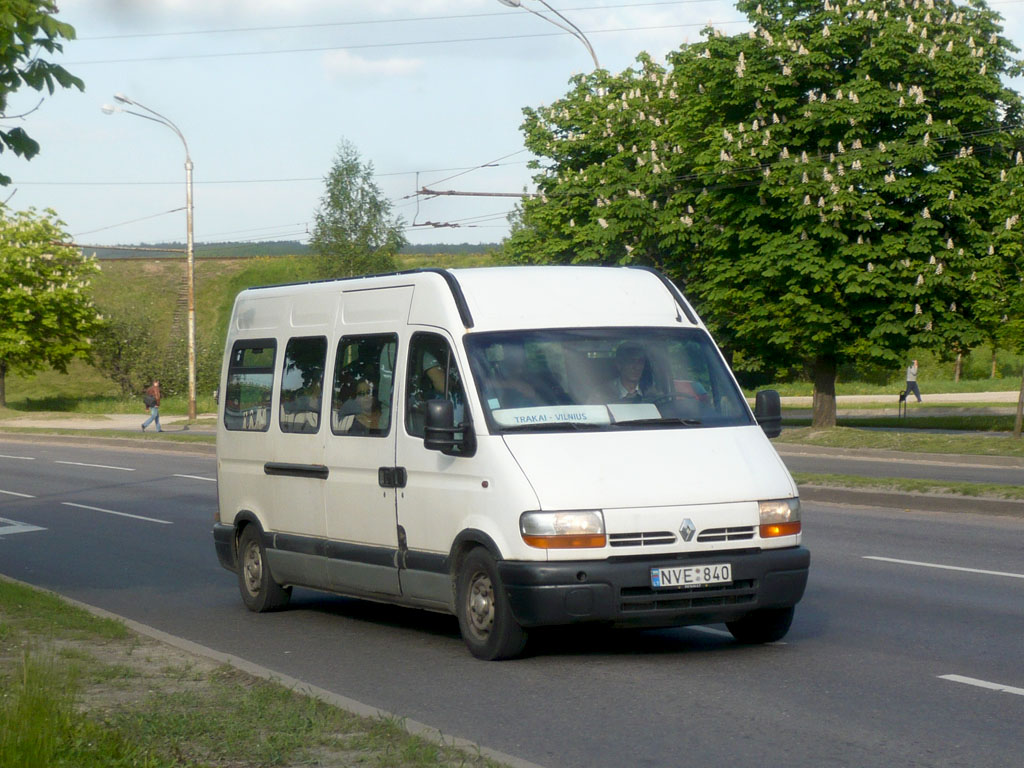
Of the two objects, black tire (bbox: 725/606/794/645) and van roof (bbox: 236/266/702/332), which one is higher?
van roof (bbox: 236/266/702/332)

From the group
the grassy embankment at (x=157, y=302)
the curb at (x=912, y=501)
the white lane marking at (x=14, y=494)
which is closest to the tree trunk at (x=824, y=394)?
the curb at (x=912, y=501)

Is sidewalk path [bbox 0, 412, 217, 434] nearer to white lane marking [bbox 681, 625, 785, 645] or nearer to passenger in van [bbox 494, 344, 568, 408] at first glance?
white lane marking [bbox 681, 625, 785, 645]

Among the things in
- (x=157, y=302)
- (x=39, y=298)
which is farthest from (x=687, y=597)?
(x=157, y=302)

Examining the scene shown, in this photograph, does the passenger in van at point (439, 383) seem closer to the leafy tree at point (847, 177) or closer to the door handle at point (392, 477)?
the door handle at point (392, 477)

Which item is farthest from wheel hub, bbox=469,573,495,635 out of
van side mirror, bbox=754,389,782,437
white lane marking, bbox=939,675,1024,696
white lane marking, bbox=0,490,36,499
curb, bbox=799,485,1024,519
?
white lane marking, bbox=0,490,36,499

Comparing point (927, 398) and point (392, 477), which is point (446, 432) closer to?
point (392, 477)

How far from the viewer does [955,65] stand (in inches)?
1246

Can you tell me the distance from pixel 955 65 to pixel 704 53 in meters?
5.58

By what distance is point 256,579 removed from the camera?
424 inches

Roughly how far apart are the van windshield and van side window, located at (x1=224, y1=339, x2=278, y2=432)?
265cm

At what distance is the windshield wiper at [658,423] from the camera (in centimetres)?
834

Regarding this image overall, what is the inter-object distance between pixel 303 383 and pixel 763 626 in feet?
12.1

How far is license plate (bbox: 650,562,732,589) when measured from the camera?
7.71 metres

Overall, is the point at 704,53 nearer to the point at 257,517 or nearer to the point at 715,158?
the point at 715,158
